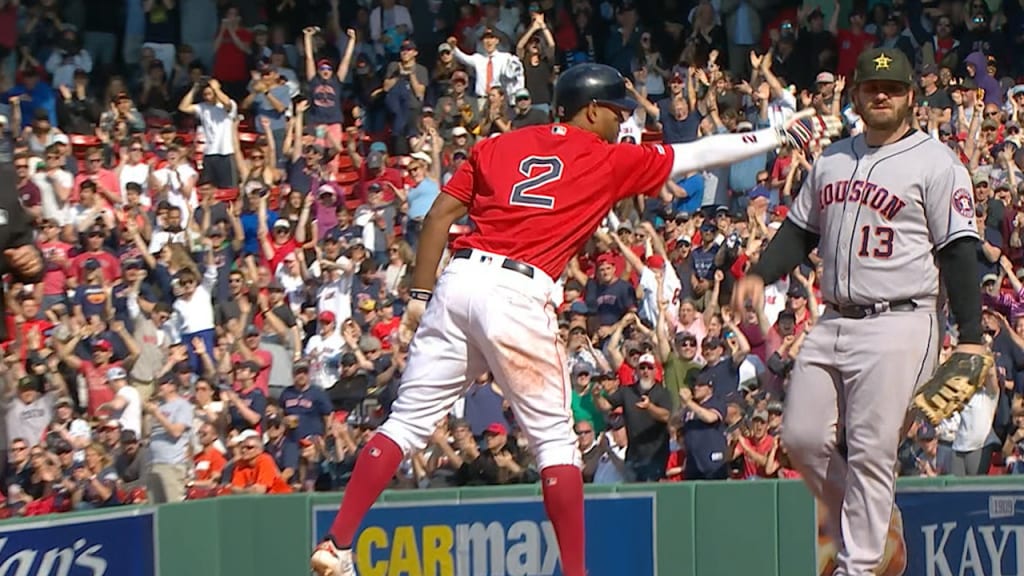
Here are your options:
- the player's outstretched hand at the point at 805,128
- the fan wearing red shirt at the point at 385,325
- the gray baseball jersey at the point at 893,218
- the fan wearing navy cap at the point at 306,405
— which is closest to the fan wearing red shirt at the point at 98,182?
the fan wearing red shirt at the point at 385,325

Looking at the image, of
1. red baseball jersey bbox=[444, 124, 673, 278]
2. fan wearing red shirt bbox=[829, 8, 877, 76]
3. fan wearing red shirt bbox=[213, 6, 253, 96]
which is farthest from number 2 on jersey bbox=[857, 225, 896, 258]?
fan wearing red shirt bbox=[213, 6, 253, 96]

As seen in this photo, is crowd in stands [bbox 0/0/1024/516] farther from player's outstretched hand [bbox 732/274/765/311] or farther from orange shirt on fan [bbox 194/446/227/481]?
player's outstretched hand [bbox 732/274/765/311]

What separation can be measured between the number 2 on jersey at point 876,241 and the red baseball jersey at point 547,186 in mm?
850

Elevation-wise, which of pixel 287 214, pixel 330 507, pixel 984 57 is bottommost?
pixel 330 507

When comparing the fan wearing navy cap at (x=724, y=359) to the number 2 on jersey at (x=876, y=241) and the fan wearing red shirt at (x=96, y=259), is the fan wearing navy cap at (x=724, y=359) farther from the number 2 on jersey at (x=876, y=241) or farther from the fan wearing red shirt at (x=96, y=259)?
the number 2 on jersey at (x=876, y=241)

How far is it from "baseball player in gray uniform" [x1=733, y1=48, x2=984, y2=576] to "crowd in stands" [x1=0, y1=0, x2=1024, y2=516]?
13.0ft

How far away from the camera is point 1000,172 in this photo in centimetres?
1656

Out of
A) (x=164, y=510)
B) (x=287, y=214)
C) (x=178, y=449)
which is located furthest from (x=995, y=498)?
(x=287, y=214)

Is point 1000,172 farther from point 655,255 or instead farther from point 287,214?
point 287,214

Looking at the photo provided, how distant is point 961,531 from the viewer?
29.0 ft

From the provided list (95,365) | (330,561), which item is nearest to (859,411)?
(330,561)

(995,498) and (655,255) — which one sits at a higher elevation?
(655,255)

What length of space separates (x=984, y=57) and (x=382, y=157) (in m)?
6.12

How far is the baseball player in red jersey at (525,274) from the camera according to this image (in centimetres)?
717
